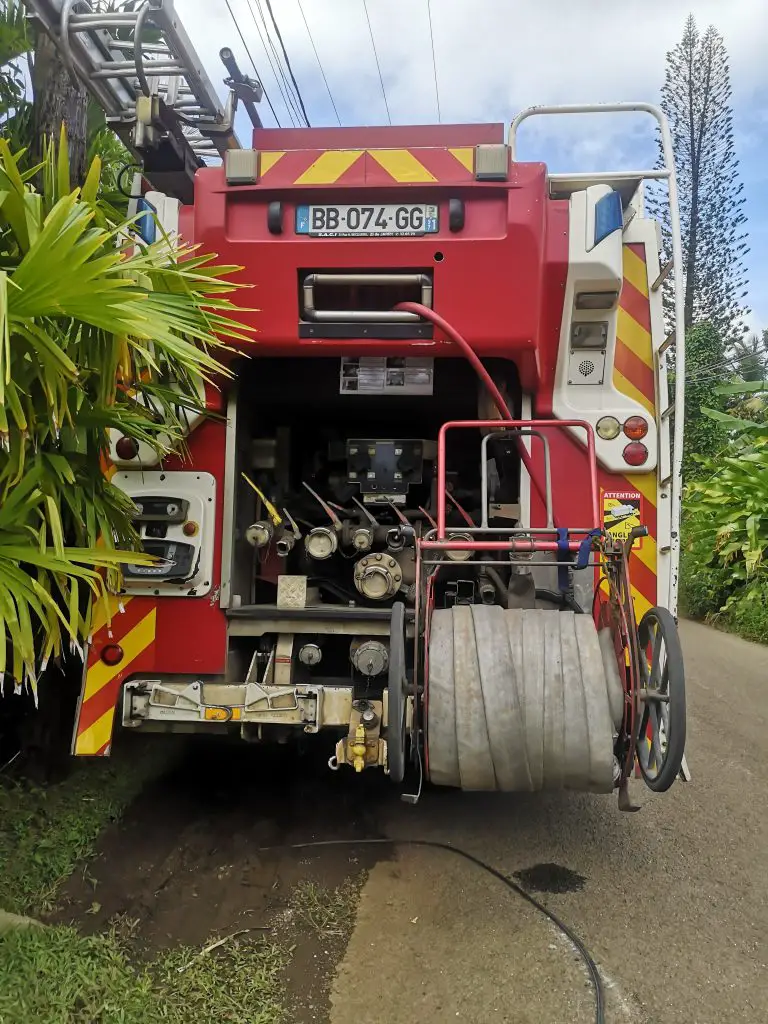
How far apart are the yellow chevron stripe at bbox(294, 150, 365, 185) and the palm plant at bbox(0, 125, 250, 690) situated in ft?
1.63

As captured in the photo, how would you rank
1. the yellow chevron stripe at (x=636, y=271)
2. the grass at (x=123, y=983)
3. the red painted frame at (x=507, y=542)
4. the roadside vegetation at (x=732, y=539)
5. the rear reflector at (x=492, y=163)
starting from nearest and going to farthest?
the grass at (x=123, y=983), the red painted frame at (x=507, y=542), the rear reflector at (x=492, y=163), the yellow chevron stripe at (x=636, y=271), the roadside vegetation at (x=732, y=539)

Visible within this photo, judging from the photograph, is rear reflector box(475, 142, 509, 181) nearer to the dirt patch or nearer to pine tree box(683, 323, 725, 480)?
the dirt patch

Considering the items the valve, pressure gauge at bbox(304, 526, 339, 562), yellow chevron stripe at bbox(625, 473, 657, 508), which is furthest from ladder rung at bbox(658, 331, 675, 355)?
the valve

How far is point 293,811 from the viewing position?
3.95 m

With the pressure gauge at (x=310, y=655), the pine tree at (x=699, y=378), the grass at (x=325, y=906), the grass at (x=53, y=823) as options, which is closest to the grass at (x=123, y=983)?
the grass at (x=325, y=906)

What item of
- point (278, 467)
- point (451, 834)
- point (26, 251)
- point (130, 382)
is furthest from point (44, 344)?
point (451, 834)

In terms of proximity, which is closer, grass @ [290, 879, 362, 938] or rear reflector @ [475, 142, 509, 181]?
grass @ [290, 879, 362, 938]

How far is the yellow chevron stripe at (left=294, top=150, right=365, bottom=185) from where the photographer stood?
123 inches

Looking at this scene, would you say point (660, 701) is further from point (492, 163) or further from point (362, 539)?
point (492, 163)

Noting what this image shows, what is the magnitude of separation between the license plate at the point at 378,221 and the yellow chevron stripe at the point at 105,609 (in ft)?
5.61

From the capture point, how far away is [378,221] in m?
3.14

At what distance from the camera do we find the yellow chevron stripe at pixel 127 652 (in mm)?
3318

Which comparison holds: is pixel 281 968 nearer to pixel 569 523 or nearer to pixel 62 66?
pixel 569 523

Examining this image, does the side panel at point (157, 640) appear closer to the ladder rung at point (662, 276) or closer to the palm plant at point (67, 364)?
the palm plant at point (67, 364)
